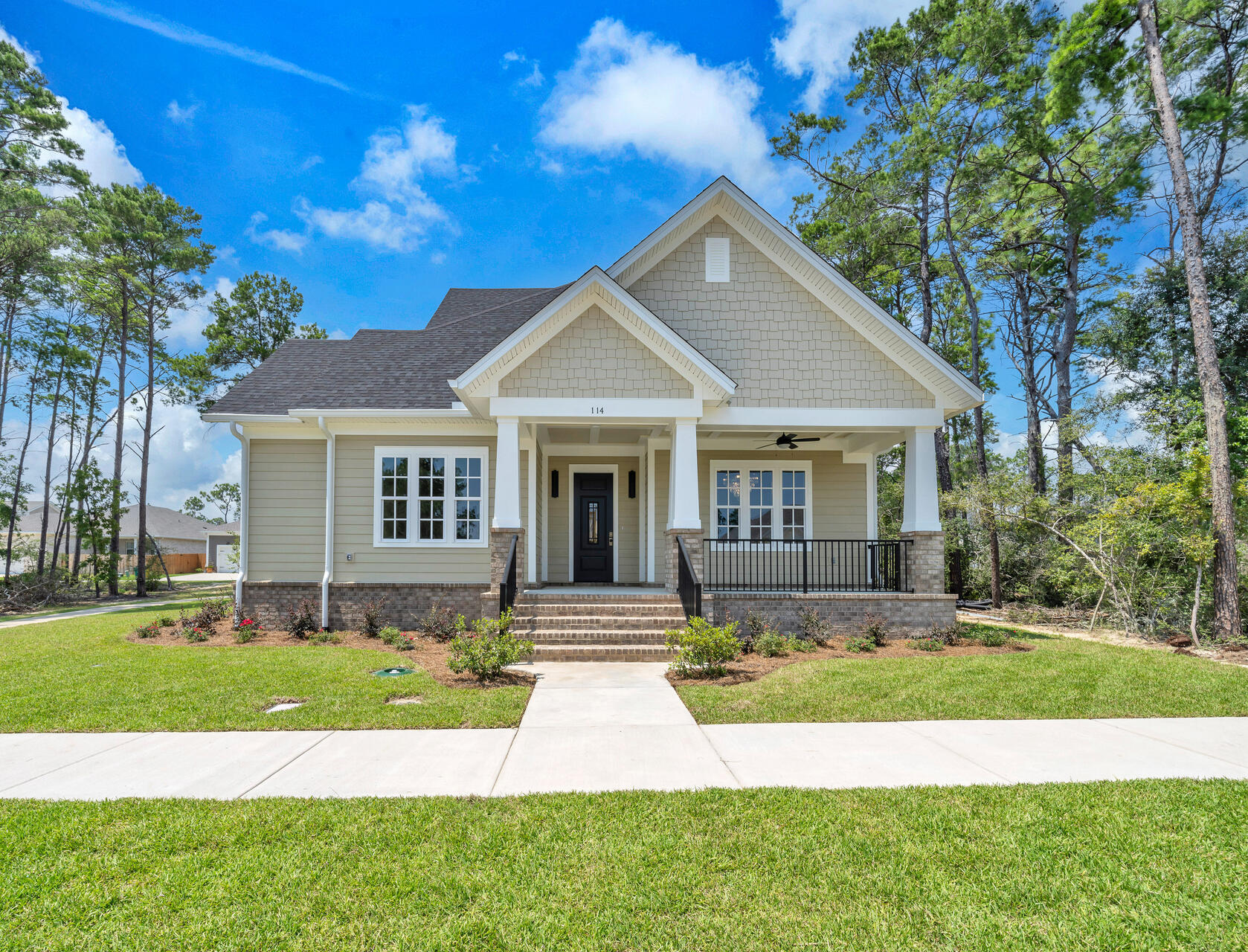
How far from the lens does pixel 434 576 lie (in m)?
12.1

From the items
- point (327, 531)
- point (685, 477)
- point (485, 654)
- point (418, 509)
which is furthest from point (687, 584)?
point (327, 531)

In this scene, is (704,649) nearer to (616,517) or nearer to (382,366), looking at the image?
(616,517)

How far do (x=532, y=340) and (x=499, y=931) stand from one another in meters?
8.69

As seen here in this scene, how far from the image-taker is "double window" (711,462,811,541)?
13.5 m

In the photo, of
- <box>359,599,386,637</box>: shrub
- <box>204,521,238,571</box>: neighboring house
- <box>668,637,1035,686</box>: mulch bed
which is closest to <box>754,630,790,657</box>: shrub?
<box>668,637,1035,686</box>: mulch bed

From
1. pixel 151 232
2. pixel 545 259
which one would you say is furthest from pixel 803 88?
pixel 151 232

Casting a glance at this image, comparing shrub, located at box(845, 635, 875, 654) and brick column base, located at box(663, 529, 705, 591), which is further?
brick column base, located at box(663, 529, 705, 591)

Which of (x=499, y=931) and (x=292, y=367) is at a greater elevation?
(x=292, y=367)

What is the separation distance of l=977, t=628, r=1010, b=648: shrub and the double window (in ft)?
11.9

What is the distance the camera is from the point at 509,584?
9.80 metres

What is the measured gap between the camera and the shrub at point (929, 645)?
9.98 meters

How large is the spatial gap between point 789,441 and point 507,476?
5509mm

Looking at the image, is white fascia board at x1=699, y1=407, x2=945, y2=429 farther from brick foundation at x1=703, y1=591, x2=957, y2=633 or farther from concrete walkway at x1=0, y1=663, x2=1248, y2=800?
concrete walkway at x1=0, y1=663, x2=1248, y2=800

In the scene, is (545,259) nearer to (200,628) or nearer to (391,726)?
(200,628)
